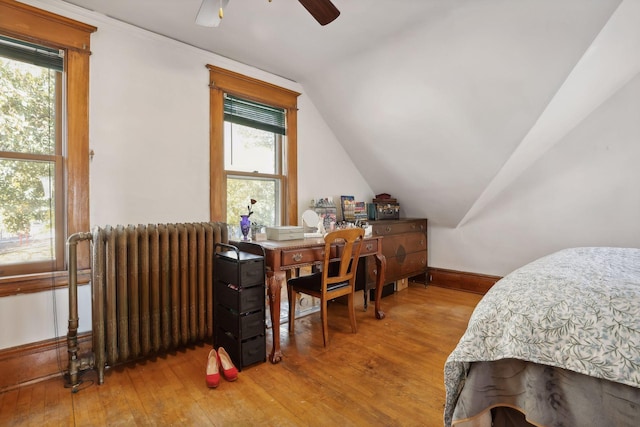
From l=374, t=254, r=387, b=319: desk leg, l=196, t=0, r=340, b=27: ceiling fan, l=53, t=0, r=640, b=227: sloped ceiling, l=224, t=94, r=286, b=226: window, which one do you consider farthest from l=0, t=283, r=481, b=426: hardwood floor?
l=196, t=0, r=340, b=27: ceiling fan

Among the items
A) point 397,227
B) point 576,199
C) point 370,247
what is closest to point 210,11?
point 370,247

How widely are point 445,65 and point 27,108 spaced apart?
297cm

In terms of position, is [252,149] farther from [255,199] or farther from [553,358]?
[553,358]

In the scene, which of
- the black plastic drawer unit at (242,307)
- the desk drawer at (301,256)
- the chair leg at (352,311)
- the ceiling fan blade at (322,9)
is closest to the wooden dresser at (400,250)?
the chair leg at (352,311)

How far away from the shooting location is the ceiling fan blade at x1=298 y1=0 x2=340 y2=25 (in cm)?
154

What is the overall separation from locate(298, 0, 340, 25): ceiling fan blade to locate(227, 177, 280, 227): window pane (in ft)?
5.46

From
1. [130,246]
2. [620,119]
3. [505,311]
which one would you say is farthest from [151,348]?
[620,119]

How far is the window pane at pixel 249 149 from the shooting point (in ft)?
9.46

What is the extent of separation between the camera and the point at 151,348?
212cm

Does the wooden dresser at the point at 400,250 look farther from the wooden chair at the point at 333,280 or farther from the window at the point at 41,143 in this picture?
the window at the point at 41,143

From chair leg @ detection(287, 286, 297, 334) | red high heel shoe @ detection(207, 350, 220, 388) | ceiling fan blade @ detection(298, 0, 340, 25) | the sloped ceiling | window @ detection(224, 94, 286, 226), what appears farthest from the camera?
window @ detection(224, 94, 286, 226)

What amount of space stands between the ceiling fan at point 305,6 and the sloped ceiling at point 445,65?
0.46 meters

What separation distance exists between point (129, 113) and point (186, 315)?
1537 millimetres

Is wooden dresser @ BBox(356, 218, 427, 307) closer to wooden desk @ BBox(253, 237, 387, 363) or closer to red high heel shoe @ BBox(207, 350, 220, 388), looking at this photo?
wooden desk @ BBox(253, 237, 387, 363)
